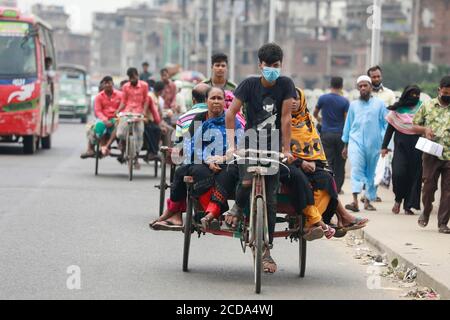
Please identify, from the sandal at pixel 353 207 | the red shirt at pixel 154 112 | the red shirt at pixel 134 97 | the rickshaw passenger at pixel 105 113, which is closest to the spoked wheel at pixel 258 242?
the sandal at pixel 353 207

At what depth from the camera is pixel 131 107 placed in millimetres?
21406

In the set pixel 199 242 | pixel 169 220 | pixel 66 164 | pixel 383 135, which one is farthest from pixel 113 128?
pixel 169 220

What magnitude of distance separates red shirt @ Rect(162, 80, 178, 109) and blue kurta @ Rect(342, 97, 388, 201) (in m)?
9.83

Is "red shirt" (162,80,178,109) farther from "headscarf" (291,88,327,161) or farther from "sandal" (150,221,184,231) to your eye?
"headscarf" (291,88,327,161)

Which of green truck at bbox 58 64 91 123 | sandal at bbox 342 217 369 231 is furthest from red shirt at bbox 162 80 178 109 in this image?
green truck at bbox 58 64 91 123

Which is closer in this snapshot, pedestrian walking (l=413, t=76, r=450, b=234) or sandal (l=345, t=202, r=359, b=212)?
pedestrian walking (l=413, t=76, r=450, b=234)

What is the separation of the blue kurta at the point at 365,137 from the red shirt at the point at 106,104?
6.09 m

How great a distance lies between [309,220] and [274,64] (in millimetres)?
1296

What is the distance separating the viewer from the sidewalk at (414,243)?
1044cm

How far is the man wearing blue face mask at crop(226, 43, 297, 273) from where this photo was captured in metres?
10.1

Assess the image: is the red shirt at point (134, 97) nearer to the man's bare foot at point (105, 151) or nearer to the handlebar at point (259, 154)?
the man's bare foot at point (105, 151)

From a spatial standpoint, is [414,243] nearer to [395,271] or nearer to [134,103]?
[395,271]

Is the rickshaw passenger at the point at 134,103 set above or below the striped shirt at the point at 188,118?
below
